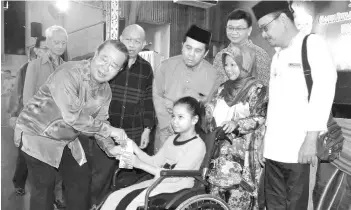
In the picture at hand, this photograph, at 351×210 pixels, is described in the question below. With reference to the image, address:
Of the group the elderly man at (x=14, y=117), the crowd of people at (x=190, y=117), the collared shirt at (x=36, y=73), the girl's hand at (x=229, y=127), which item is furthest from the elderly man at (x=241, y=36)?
the elderly man at (x=14, y=117)

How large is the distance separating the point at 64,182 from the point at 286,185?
1.46 m

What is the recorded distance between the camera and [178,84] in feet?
9.80

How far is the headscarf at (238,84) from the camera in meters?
2.58

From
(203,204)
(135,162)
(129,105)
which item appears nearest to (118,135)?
(135,162)

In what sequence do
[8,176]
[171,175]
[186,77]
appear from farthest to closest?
1. [8,176]
2. [186,77]
3. [171,175]

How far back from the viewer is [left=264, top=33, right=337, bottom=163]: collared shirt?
6.11 ft

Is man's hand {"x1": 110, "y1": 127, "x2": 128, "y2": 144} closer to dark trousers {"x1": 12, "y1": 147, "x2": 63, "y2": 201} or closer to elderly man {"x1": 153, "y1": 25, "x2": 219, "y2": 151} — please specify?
elderly man {"x1": 153, "y1": 25, "x2": 219, "y2": 151}

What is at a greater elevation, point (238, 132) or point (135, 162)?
point (238, 132)

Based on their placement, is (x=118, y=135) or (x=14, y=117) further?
(x=14, y=117)

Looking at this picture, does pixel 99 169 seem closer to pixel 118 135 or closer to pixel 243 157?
pixel 118 135

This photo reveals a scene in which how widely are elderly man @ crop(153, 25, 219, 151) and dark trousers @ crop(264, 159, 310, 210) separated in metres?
0.97

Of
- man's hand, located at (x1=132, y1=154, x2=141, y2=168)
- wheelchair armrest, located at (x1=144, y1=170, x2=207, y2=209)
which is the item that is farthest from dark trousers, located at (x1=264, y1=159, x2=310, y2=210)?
man's hand, located at (x1=132, y1=154, x2=141, y2=168)

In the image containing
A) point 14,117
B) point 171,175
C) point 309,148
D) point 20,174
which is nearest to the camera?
point 309,148

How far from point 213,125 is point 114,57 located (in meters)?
0.90
